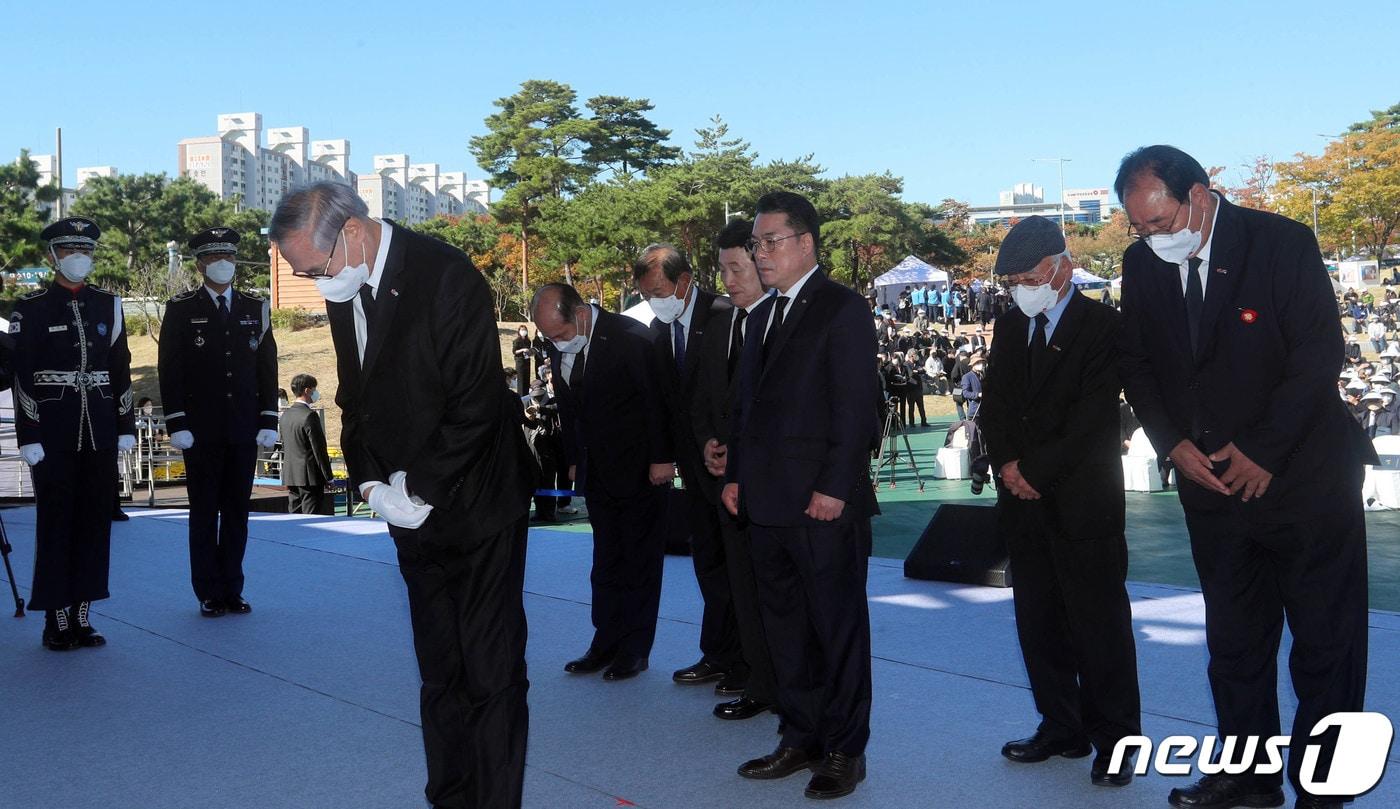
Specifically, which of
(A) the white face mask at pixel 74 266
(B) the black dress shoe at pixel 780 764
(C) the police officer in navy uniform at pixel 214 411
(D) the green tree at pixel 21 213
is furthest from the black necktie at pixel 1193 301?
(D) the green tree at pixel 21 213

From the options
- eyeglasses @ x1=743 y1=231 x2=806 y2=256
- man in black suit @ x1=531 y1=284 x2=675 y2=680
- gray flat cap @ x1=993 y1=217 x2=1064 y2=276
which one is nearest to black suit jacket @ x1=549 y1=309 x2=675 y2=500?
man in black suit @ x1=531 y1=284 x2=675 y2=680

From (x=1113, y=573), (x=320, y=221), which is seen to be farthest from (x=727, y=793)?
(x=320, y=221)

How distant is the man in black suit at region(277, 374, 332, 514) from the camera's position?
12781 mm

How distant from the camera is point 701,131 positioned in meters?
59.1

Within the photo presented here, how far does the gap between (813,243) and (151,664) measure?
335 cm

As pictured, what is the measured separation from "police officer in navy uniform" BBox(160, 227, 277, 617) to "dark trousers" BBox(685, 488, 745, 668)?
8.00ft

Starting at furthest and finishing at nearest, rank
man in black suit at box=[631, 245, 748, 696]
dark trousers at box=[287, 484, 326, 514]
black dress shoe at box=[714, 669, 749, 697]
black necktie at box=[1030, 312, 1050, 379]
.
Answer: dark trousers at box=[287, 484, 326, 514]
man in black suit at box=[631, 245, 748, 696]
black dress shoe at box=[714, 669, 749, 697]
black necktie at box=[1030, 312, 1050, 379]

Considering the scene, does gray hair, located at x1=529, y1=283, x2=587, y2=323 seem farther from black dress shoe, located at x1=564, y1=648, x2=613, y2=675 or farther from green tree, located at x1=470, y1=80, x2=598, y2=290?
green tree, located at x1=470, y1=80, x2=598, y2=290

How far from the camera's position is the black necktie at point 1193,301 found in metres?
3.34

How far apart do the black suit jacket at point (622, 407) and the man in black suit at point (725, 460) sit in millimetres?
561

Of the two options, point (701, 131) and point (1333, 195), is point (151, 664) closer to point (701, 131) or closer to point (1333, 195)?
point (701, 131)

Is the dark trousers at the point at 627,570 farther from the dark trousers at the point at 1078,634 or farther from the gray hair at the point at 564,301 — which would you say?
the dark trousers at the point at 1078,634

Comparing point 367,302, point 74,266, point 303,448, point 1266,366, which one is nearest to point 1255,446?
point 1266,366

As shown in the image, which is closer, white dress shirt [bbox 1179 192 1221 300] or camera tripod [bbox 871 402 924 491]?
white dress shirt [bbox 1179 192 1221 300]
